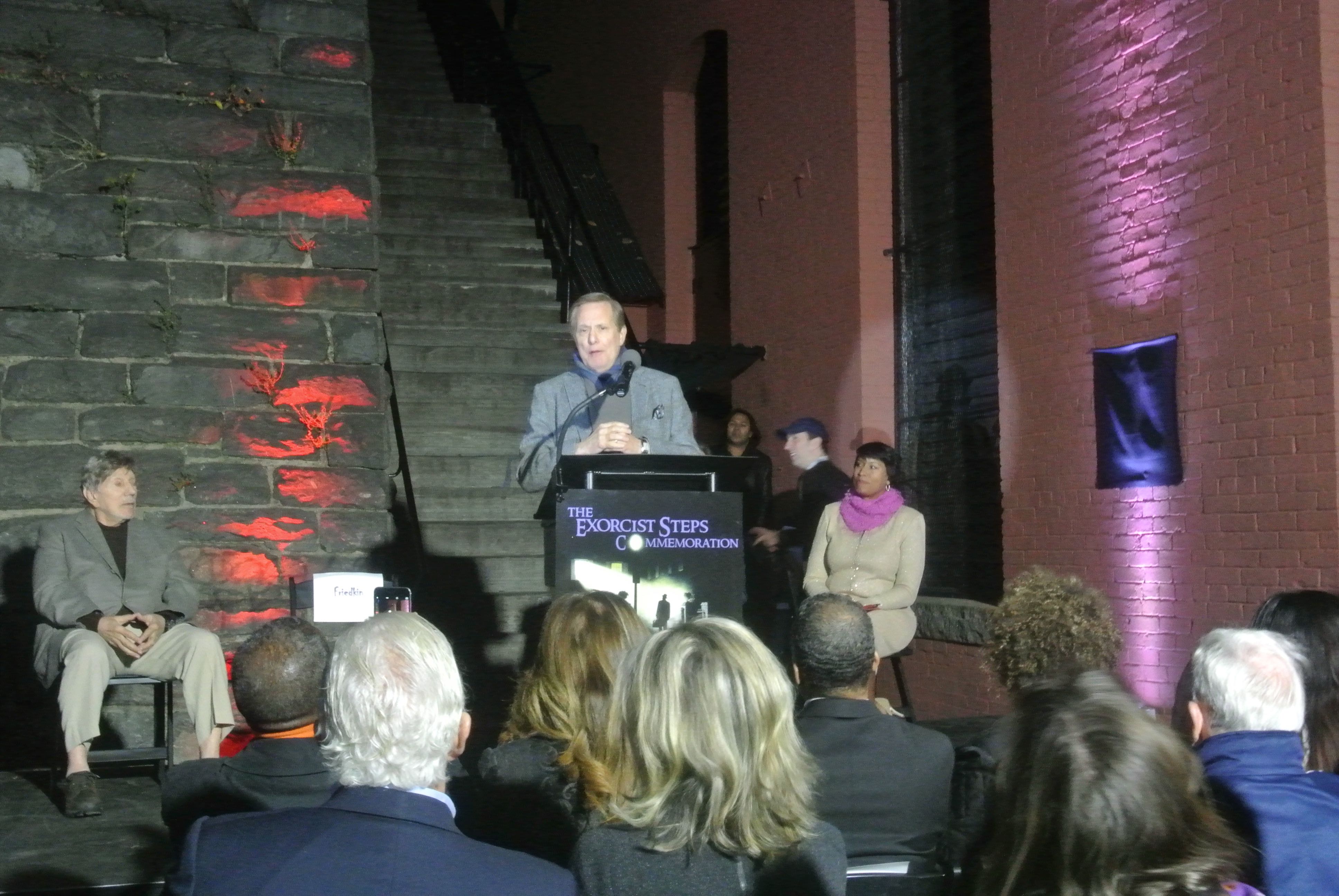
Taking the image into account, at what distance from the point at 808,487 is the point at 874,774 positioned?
517 centimetres

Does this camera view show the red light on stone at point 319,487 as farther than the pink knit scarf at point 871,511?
No

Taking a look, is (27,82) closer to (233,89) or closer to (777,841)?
(233,89)

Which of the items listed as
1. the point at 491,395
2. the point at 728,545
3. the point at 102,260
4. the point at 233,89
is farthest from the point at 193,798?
the point at 491,395

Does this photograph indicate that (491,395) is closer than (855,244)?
Yes

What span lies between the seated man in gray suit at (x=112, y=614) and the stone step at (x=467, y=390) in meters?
3.03

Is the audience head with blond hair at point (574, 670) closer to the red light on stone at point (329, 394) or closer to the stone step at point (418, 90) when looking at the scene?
the red light on stone at point (329, 394)

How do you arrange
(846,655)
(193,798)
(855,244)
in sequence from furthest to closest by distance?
(855,244) < (846,655) < (193,798)

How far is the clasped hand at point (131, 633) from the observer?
496 cm

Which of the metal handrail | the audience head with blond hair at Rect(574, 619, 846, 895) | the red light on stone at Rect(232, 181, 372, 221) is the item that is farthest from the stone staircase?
the audience head with blond hair at Rect(574, 619, 846, 895)

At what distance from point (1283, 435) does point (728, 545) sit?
2.75 meters

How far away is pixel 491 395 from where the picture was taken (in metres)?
8.48

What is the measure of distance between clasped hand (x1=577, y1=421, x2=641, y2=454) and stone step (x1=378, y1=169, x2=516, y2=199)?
6814 millimetres

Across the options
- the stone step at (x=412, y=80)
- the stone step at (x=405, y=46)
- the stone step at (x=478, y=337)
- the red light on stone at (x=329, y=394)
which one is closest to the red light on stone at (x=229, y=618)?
the red light on stone at (x=329, y=394)

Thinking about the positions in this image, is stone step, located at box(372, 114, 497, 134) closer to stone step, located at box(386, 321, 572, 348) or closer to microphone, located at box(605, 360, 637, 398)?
stone step, located at box(386, 321, 572, 348)
